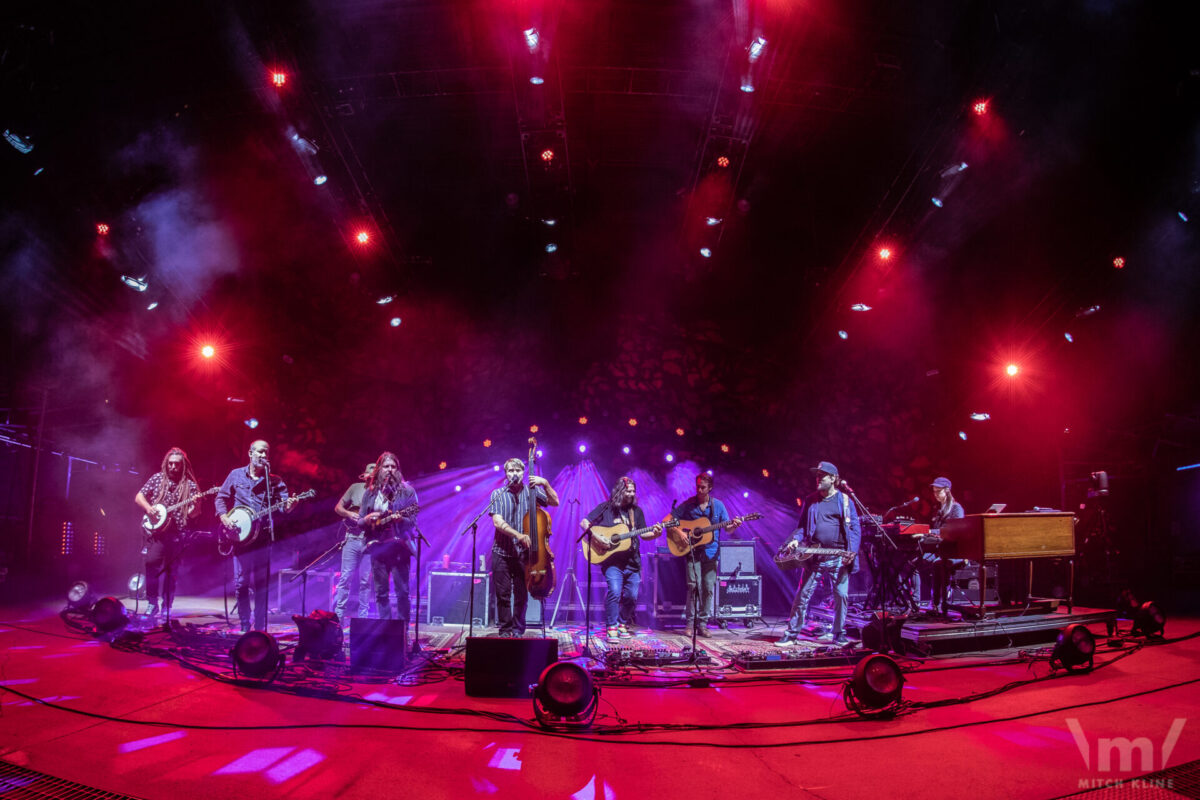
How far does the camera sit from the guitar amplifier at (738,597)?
8203mm

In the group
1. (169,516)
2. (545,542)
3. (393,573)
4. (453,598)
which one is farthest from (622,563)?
(169,516)

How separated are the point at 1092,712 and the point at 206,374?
1178 centimetres

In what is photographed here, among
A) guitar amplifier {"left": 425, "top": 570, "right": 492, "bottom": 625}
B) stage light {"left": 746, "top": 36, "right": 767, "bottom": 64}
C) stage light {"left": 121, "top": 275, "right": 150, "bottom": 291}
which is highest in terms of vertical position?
stage light {"left": 746, "top": 36, "right": 767, "bottom": 64}

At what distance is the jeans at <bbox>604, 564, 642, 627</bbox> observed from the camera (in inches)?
292

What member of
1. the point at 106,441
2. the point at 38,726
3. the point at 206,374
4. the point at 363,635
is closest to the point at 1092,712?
the point at 363,635

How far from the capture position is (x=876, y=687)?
3.83 metres

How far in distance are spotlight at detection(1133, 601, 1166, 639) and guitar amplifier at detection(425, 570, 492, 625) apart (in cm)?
753

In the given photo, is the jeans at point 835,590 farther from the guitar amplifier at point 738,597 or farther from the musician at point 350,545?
the musician at point 350,545

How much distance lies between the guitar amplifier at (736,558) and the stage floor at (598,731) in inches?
111

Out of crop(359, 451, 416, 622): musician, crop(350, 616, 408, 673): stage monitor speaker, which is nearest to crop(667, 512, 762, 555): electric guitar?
crop(359, 451, 416, 622): musician

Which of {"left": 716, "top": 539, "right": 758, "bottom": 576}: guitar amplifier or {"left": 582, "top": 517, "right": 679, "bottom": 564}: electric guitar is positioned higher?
{"left": 582, "top": 517, "right": 679, "bottom": 564}: electric guitar

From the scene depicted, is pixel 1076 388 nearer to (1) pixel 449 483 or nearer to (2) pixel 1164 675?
(2) pixel 1164 675

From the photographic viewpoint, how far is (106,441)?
32.5 feet

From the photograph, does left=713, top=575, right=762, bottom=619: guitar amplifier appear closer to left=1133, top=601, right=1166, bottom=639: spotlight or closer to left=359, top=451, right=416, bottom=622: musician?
left=1133, top=601, right=1166, bottom=639: spotlight
